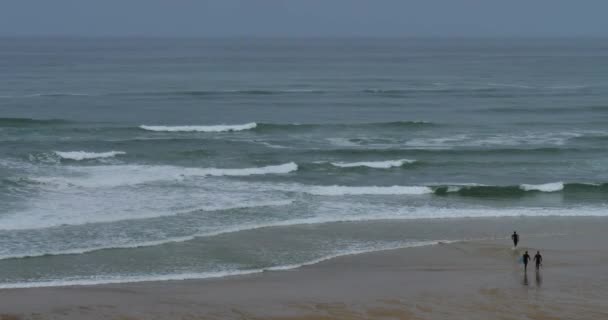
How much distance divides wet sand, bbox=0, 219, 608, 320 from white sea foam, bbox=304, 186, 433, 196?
9.46m

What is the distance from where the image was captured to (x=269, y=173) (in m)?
41.1

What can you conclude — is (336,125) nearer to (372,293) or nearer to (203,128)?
(203,128)

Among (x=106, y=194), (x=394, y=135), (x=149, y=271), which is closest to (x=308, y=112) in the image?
(x=394, y=135)

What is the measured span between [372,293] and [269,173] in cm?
1743

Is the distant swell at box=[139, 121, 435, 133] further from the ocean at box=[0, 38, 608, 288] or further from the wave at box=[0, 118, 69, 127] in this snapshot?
the wave at box=[0, 118, 69, 127]

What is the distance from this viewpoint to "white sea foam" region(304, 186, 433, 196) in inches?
1487

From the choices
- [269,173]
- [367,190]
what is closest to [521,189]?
[367,190]

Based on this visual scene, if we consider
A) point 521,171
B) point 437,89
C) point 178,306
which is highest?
point 437,89

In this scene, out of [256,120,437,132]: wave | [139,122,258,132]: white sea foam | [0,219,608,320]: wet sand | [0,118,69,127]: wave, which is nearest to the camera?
[0,219,608,320]: wet sand

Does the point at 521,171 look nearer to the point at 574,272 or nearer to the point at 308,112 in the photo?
the point at 574,272

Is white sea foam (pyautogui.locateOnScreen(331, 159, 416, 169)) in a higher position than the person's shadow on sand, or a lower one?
higher

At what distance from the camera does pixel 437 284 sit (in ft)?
82.5

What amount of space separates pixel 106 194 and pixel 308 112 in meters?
26.8

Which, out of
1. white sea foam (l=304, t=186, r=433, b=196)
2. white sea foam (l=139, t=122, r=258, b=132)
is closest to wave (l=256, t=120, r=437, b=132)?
white sea foam (l=139, t=122, r=258, b=132)
